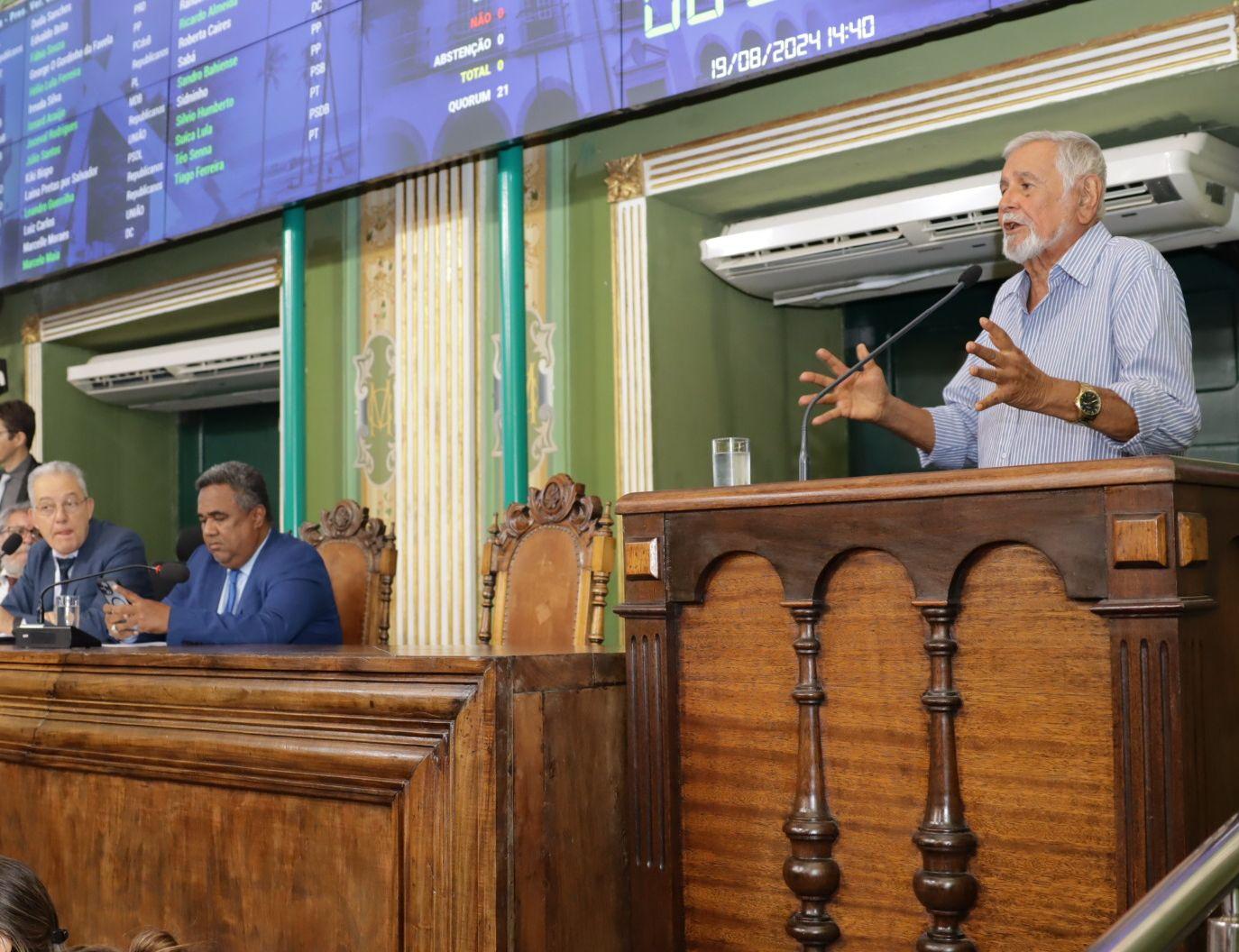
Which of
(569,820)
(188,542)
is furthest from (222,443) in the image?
(569,820)

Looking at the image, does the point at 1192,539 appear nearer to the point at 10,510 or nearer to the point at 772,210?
the point at 772,210

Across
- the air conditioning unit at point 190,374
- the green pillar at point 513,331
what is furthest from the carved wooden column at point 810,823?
the air conditioning unit at point 190,374

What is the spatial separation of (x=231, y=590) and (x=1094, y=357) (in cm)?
206

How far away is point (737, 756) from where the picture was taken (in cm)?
161

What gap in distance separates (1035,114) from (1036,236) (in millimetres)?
1723

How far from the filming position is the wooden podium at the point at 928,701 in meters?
1.32

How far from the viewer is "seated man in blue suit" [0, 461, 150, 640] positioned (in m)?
3.54

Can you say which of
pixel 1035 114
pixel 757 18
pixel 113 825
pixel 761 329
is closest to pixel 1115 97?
pixel 1035 114

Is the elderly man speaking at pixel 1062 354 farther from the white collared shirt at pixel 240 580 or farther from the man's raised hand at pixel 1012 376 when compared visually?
the white collared shirt at pixel 240 580

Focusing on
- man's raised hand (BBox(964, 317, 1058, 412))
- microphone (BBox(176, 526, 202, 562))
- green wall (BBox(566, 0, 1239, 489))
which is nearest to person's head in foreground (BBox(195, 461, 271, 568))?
green wall (BBox(566, 0, 1239, 489))

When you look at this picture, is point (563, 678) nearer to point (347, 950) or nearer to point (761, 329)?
point (347, 950)

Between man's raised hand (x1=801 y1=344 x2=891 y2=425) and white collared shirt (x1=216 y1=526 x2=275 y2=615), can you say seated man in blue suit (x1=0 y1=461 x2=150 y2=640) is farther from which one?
man's raised hand (x1=801 y1=344 x2=891 y2=425)

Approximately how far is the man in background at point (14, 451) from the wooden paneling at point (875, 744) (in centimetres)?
399

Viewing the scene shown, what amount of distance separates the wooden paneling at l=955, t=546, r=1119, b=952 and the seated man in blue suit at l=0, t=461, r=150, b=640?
259 centimetres
